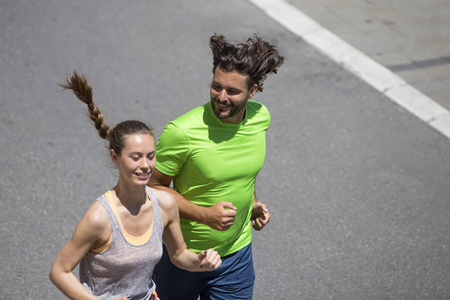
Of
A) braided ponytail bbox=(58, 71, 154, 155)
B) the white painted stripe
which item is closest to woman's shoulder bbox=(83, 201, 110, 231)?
braided ponytail bbox=(58, 71, 154, 155)

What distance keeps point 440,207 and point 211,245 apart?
2882mm

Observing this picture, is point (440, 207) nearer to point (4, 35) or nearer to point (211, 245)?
point (211, 245)

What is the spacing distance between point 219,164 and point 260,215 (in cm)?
62

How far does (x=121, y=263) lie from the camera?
2.80 m

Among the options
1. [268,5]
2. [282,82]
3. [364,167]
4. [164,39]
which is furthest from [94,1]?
[364,167]

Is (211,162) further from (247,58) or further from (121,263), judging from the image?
(121,263)

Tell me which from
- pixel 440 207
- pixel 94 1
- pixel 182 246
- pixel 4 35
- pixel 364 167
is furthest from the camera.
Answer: pixel 94 1

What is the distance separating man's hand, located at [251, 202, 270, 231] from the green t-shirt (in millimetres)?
188

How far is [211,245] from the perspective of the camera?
3453mm

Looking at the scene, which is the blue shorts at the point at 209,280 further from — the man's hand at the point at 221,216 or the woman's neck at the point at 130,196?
the woman's neck at the point at 130,196

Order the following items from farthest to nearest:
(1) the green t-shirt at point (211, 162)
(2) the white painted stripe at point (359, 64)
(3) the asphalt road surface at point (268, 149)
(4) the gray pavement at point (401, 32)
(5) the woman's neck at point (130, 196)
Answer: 1. (4) the gray pavement at point (401, 32)
2. (2) the white painted stripe at point (359, 64)
3. (3) the asphalt road surface at point (268, 149)
4. (1) the green t-shirt at point (211, 162)
5. (5) the woman's neck at point (130, 196)

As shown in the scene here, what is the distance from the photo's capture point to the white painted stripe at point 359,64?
6.97 metres

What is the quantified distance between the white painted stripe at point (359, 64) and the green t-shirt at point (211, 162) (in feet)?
12.6

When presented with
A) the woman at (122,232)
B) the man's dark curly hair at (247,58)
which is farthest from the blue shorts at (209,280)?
the man's dark curly hair at (247,58)
